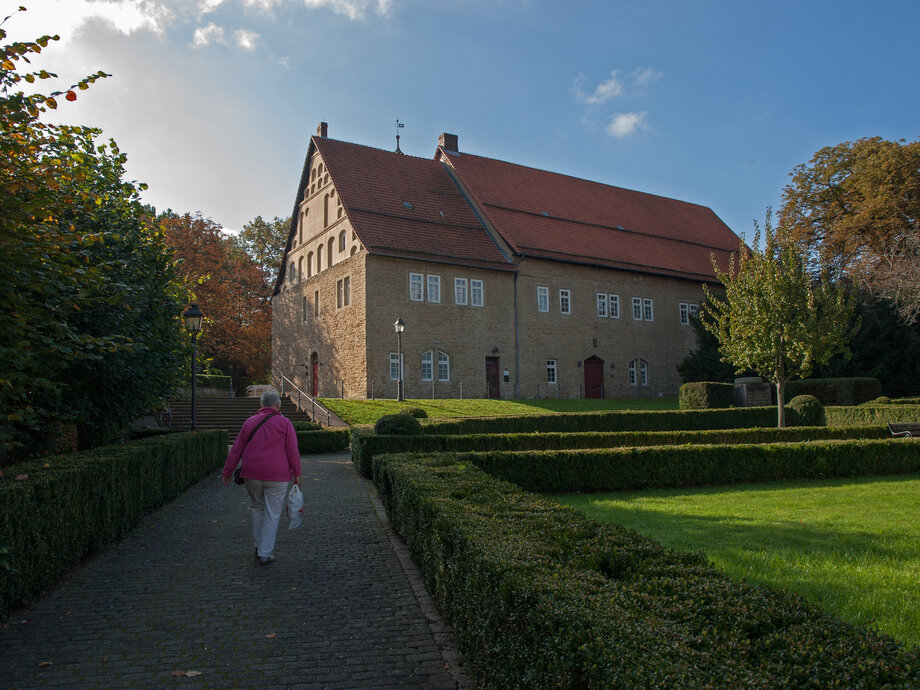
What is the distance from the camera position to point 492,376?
33.3 m

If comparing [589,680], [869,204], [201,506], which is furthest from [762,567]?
[869,204]

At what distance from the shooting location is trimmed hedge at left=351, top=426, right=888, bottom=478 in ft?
44.3

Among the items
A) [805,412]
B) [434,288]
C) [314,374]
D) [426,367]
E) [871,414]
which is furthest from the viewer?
[314,374]

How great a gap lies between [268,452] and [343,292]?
26381mm

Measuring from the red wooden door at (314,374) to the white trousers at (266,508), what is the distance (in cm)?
2897

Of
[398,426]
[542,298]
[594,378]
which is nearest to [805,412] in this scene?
[594,378]

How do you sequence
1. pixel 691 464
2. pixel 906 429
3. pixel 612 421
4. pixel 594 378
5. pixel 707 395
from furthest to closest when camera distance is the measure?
pixel 594 378 < pixel 707 395 < pixel 612 421 < pixel 906 429 < pixel 691 464

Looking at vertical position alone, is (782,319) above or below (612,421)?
above

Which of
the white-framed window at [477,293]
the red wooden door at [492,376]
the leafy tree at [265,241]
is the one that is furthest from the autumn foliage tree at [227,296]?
the red wooden door at [492,376]

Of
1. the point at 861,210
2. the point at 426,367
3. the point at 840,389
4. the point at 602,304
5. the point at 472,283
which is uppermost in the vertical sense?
the point at 861,210

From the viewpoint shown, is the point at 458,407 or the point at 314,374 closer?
the point at 458,407

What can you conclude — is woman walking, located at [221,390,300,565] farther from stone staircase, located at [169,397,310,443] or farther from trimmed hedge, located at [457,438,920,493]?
stone staircase, located at [169,397,310,443]

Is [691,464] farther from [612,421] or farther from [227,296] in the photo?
[227,296]

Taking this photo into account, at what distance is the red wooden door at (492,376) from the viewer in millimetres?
33188
